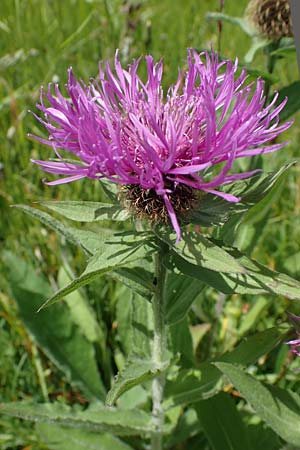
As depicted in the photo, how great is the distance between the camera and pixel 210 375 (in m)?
1.41

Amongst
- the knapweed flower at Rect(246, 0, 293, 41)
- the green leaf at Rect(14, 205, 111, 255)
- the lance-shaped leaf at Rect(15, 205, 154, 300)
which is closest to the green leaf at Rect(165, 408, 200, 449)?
the lance-shaped leaf at Rect(15, 205, 154, 300)

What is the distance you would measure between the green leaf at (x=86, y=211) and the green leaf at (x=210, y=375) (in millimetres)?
462

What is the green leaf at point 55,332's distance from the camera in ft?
5.59

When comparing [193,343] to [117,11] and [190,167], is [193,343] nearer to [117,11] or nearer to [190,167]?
[190,167]

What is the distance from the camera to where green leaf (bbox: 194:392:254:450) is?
56.4 inches

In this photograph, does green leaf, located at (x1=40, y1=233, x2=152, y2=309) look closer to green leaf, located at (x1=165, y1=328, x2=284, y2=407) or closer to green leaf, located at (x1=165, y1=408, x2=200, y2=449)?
green leaf, located at (x1=165, y1=328, x2=284, y2=407)

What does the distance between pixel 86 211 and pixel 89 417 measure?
1.93 ft

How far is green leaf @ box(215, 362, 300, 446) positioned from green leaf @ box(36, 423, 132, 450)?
1.62 ft

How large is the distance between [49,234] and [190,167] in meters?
1.15

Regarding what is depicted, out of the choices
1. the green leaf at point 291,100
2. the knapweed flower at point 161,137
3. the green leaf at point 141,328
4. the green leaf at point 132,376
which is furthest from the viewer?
the green leaf at point 291,100

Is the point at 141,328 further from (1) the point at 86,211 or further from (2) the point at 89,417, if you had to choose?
(1) the point at 86,211

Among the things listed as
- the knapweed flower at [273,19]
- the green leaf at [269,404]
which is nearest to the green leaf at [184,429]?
the green leaf at [269,404]

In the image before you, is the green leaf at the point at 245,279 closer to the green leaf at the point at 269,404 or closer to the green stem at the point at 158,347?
the green stem at the point at 158,347

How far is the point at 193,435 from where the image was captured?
64.9 inches
